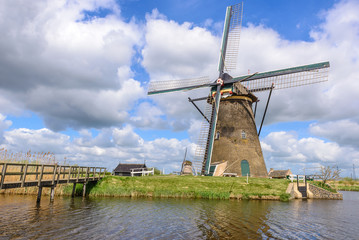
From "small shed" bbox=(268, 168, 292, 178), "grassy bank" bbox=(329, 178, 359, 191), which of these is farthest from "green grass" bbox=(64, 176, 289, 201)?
"grassy bank" bbox=(329, 178, 359, 191)

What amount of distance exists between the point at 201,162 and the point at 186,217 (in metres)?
15.4

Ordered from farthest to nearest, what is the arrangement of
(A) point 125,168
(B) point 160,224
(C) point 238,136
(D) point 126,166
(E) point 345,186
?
(E) point 345,186 → (D) point 126,166 → (A) point 125,168 → (C) point 238,136 → (B) point 160,224

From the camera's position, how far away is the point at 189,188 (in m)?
22.0

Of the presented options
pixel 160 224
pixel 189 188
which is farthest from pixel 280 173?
pixel 160 224

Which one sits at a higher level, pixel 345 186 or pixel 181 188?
pixel 345 186

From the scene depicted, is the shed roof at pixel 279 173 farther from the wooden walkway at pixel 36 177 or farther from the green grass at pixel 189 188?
the wooden walkway at pixel 36 177

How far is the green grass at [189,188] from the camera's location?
21.0 meters

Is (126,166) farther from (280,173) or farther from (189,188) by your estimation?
(280,173)

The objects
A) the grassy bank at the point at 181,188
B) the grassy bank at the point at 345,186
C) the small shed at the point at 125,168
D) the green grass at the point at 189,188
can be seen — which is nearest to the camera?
the grassy bank at the point at 181,188

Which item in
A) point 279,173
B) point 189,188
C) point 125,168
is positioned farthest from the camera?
point 125,168

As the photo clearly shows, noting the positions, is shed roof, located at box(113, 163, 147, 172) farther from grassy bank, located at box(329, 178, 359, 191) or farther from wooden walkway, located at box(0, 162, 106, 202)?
grassy bank, located at box(329, 178, 359, 191)

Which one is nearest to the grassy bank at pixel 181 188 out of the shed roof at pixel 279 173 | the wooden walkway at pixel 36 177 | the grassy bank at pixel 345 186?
the wooden walkway at pixel 36 177

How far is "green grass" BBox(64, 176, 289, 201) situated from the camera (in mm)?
21016

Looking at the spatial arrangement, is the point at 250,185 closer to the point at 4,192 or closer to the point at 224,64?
the point at 224,64
